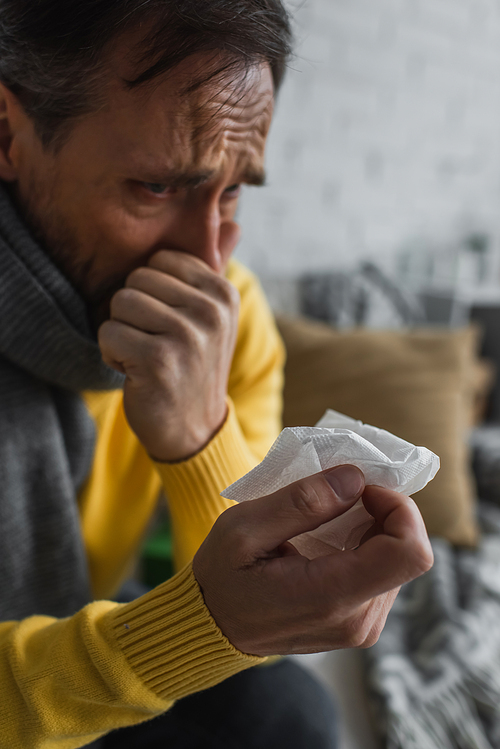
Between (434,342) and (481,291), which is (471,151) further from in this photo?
(434,342)

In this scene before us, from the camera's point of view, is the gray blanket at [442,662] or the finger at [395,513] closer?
the finger at [395,513]

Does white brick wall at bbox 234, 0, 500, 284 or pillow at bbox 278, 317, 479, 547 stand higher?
white brick wall at bbox 234, 0, 500, 284

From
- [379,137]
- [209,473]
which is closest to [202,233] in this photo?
[209,473]

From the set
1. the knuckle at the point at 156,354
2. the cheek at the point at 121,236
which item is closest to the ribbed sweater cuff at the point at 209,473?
the knuckle at the point at 156,354

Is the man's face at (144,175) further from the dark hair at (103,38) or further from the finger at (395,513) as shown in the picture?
the finger at (395,513)

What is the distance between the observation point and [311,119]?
177cm

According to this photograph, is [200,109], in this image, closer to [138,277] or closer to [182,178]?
[182,178]

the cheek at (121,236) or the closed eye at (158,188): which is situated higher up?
the closed eye at (158,188)

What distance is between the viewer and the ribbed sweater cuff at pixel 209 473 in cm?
56

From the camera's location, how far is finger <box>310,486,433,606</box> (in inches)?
10.9

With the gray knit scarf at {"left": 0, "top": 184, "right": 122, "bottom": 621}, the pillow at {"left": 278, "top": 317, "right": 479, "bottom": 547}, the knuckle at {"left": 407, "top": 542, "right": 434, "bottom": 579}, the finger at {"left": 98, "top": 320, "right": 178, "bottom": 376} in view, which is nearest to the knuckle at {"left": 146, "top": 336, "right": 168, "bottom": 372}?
the finger at {"left": 98, "top": 320, "right": 178, "bottom": 376}

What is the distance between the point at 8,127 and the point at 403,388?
0.93 meters

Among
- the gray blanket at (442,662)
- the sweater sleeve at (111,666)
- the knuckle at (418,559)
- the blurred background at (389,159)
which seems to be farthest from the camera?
the blurred background at (389,159)

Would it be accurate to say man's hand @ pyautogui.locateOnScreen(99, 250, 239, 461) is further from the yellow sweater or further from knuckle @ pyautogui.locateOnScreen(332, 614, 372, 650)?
knuckle @ pyautogui.locateOnScreen(332, 614, 372, 650)
